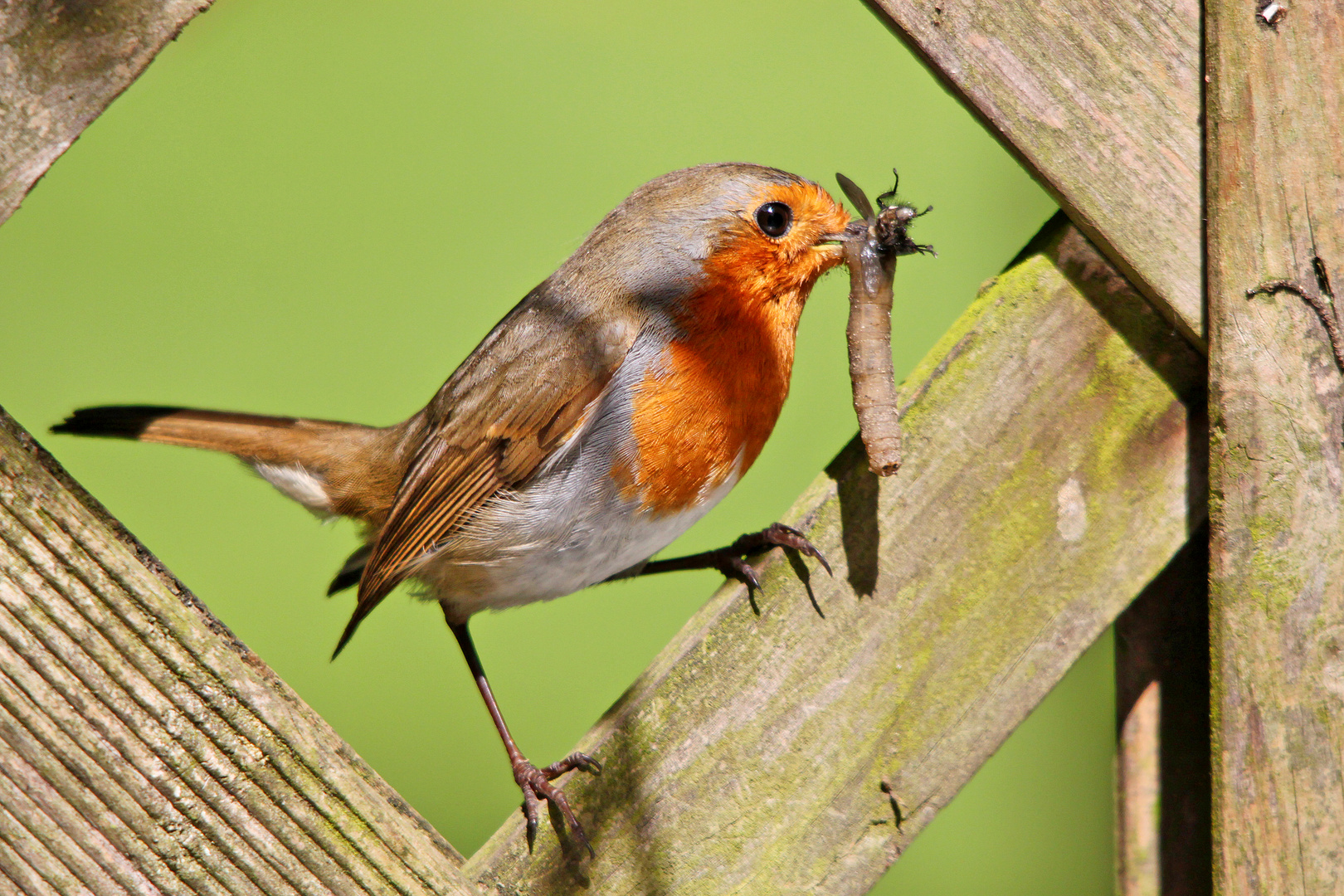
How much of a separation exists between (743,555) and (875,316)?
0.49 metres

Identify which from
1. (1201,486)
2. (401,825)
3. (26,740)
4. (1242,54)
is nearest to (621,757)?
(401,825)

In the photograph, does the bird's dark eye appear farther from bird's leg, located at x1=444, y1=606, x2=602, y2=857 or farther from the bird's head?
bird's leg, located at x1=444, y1=606, x2=602, y2=857

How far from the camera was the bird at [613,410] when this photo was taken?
5.85ft

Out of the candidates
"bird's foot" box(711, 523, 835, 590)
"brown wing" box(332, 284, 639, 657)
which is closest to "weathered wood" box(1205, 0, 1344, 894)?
"bird's foot" box(711, 523, 835, 590)

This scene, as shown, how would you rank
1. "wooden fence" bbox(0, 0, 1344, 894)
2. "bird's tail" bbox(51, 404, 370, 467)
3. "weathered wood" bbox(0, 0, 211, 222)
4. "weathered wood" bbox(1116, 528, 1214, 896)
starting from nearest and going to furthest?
"weathered wood" bbox(0, 0, 211, 222) < "wooden fence" bbox(0, 0, 1344, 894) < "weathered wood" bbox(1116, 528, 1214, 896) < "bird's tail" bbox(51, 404, 370, 467)

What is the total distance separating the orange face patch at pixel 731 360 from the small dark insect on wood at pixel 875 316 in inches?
4.0

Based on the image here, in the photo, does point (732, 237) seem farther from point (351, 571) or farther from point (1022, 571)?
point (351, 571)

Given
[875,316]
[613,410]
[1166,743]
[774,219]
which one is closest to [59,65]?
[613,410]

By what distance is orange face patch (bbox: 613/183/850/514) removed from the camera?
1.76 m

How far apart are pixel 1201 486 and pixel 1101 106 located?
539 mm

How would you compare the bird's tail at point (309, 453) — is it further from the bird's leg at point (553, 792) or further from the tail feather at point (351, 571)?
the bird's leg at point (553, 792)

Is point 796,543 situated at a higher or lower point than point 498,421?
lower

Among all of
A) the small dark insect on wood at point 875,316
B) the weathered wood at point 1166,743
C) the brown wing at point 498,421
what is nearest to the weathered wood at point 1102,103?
the small dark insect on wood at point 875,316

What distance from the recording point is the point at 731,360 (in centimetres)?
182
